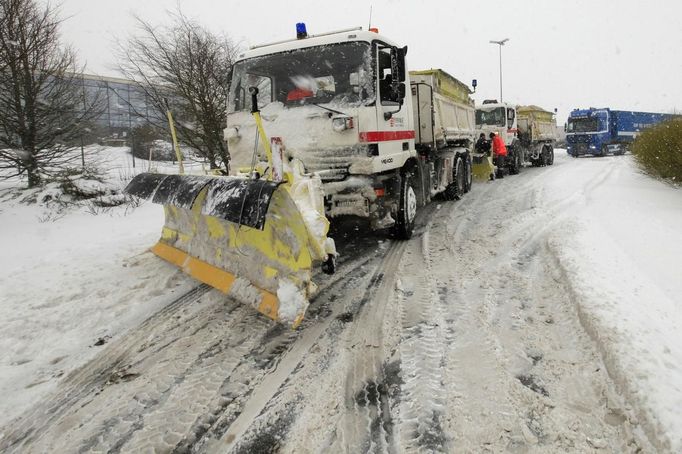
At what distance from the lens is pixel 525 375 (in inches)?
104

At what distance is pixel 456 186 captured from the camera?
978 cm

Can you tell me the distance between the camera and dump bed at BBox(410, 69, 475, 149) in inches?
296

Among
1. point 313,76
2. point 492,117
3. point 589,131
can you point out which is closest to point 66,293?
point 313,76

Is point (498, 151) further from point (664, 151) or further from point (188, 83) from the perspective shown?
point (188, 83)

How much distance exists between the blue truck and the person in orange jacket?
14.7 metres

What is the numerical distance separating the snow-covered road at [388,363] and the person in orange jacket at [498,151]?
31.4ft

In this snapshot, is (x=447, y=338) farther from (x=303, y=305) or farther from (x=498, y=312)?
(x=303, y=305)

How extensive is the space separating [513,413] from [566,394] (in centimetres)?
40

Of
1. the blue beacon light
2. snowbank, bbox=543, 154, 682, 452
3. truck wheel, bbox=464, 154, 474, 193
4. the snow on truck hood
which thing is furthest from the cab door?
truck wheel, bbox=464, 154, 474, 193

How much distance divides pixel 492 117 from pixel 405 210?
38.6 feet

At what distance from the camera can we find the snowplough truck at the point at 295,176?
10.9 ft

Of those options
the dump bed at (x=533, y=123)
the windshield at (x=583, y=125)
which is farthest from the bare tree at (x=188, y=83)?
the windshield at (x=583, y=125)

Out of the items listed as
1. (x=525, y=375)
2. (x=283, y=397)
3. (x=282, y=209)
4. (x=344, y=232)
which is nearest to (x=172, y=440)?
(x=283, y=397)

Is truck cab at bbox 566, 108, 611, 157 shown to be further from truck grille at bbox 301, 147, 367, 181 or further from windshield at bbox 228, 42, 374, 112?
truck grille at bbox 301, 147, 367, 181
